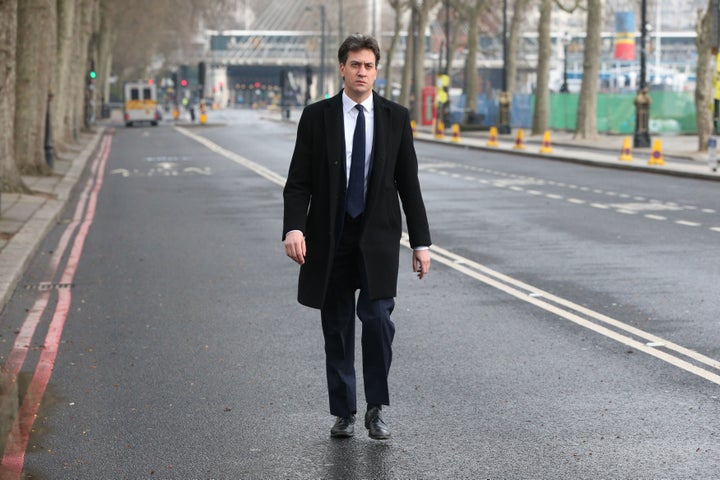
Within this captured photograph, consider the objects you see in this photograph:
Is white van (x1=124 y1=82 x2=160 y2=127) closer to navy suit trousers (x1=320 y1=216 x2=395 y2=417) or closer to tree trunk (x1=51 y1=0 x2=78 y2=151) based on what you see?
tree trunk (x1=51 y1=0 x2=78 y2=151)

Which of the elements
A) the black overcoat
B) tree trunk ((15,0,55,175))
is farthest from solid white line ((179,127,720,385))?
tree trunk ((15,0,55,175))

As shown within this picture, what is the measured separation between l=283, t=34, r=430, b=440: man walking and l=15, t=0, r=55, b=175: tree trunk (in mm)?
22112

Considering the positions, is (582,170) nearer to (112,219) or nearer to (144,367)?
(112,219)

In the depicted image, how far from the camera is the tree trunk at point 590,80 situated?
50634mm

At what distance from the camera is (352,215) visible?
6.52 m

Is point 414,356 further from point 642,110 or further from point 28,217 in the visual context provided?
point 642,110

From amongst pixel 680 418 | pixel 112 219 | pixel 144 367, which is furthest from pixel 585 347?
pixel 112 219

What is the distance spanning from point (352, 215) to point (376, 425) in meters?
1.03

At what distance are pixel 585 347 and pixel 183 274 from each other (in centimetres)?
533

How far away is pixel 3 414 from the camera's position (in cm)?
730

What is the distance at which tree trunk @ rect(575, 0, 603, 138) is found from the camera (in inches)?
1993

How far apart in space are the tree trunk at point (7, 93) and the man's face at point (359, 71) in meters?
14.9

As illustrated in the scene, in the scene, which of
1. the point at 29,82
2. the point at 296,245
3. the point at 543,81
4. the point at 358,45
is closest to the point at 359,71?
the point at 358,45

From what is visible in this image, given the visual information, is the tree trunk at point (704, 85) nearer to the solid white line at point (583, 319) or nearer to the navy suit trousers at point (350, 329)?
the solid white line at point (583, 319)
